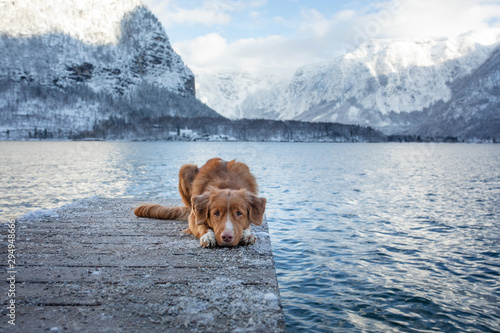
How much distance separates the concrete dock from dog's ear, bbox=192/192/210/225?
40 cm

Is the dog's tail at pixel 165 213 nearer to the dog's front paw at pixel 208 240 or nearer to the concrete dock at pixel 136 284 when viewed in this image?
the concrete dock at pixel 136 284


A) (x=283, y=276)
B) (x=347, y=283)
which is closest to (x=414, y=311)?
(x=347, y=283)

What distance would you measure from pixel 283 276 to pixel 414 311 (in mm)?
2496

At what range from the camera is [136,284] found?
4020mm

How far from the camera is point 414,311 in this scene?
5.95m

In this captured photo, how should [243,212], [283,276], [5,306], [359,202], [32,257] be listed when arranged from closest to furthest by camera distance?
1. [5,306]
2. [32,257]
3. [243,212]
4. [283,276]
5. [359,202]

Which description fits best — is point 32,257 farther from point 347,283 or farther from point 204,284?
point 347,283

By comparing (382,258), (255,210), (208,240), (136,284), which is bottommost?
(382,258)

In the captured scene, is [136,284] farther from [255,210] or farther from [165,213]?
[165,213]

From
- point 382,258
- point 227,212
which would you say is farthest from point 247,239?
point 382,258

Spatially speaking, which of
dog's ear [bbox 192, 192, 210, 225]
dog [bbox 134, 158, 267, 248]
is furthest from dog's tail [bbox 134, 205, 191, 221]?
dog's ear [bbox 192, 192, 210, 225]

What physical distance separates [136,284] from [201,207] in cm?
181

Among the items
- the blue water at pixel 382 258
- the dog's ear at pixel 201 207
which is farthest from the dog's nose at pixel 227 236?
the blue water at pixel 382 258

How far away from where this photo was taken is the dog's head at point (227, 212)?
5.39 metres
